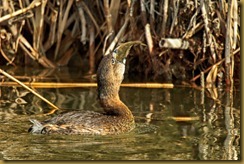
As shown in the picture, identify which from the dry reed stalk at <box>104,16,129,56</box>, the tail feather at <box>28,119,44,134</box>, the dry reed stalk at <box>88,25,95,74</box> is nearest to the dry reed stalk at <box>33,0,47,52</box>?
the dry reed stalk at <box>88,25,95,74</box>

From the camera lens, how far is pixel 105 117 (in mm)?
5781

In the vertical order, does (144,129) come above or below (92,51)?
below

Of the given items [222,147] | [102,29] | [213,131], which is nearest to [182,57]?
[102,29]

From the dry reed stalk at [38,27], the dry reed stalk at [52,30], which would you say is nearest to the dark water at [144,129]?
the dry reed stalk at [38,27]

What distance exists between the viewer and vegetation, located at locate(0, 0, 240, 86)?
773cm

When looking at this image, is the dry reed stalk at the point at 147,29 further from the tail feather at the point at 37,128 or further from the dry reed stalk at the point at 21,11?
the tail feather at the point at 37,128

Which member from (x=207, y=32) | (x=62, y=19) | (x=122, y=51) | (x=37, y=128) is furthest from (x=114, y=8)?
(x=37, y=128)

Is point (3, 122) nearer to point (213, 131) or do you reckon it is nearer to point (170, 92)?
point (213, 131)

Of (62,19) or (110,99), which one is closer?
(110,99)

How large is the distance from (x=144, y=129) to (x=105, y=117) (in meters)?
0.32

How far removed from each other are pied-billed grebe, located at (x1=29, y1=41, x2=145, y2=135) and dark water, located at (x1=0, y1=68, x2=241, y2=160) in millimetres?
74

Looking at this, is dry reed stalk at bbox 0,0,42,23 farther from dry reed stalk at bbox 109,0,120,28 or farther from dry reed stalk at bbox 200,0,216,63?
dry reed stalk at bbox 200,0,216,63

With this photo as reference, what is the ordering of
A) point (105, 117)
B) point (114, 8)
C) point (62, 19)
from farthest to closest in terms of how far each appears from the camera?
point (62, 19) → point (114, 8) → point (105, 117)

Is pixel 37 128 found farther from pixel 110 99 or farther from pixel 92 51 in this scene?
pixel 92 51
